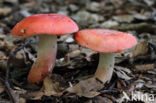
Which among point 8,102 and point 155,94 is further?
point 155,94

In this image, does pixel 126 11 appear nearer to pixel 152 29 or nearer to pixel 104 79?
pixel 152 29

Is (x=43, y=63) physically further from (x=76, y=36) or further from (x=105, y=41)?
(x=105, y=41)

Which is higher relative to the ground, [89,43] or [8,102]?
[89,43]

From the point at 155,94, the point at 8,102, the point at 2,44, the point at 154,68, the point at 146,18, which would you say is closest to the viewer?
the point at 8,102

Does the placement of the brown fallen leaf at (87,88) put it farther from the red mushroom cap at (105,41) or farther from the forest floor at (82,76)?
the red mushroom cap at (105,41)

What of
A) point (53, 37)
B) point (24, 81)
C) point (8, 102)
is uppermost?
point (53, 37)

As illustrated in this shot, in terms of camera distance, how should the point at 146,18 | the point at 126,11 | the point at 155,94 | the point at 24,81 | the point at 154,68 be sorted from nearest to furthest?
1. the point at 155,94
2. the point at 24,81
3. the point at 154,68
4. the point at 146,18
5. the point at 126,11

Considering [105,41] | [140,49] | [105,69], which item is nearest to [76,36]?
[105,41]

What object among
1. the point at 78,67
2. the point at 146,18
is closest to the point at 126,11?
the point at 146,18
